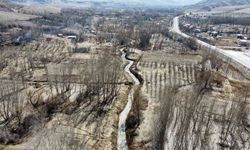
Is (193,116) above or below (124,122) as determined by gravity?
above

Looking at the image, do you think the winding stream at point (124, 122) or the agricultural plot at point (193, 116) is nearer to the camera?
the agricultural plot at point (193, 116)

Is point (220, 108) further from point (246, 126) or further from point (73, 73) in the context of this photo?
point (73, 73)

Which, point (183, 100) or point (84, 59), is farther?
point (84, 59)

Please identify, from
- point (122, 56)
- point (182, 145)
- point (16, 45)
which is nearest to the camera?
point (182, 145)

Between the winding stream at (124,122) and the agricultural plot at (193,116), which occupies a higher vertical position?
the agricultural plot at (193,116)

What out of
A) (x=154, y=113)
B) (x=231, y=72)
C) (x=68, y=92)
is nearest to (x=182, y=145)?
(x=154, y=113)

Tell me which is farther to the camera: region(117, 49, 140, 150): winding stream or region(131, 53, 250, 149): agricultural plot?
region(117, 49, 140, 150): winding stream

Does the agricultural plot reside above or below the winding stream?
above

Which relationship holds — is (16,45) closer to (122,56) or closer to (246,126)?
(122,56)

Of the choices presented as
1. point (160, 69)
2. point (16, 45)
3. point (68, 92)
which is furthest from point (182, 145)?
point (16, 45)

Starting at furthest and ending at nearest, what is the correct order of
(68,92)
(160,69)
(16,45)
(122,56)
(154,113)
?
(16,45) → (122,56) → (160,69) → (68,92) → (154,113)

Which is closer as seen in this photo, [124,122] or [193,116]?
[193,116]
